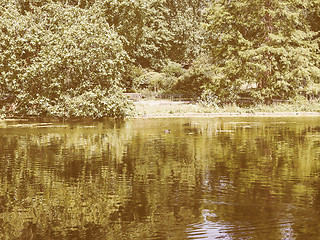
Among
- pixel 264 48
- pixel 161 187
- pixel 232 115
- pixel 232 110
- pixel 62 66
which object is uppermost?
pixel 264 48

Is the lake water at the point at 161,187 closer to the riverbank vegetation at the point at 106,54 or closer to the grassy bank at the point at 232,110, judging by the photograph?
the riverbank vegetation at the point at 106,54

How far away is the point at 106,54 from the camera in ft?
85.8

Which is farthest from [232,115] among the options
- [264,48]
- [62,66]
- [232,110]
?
[62,66]

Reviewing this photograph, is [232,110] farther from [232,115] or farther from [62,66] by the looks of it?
[62,66]

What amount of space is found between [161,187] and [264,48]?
22.3 m

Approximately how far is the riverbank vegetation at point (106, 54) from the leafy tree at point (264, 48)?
7 centimetres

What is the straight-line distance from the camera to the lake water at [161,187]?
636 cm

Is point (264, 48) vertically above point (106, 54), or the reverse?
point (264, 48)

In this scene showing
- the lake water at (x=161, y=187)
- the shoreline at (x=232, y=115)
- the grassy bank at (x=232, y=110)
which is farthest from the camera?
the grassy bank at (x=232, y=110)

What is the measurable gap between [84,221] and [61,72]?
20.3 meters

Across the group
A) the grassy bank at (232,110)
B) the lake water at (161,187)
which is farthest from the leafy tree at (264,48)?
the lake water at (161,187)

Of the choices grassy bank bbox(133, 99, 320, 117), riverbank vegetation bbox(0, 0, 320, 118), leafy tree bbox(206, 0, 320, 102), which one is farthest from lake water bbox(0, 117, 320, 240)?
leafy tree bbox(206, 0, 320, 102)

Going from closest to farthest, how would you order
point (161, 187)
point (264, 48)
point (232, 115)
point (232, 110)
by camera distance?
point (161, 187) < point (232, 115) < point (232, 110) < point (264, 48)

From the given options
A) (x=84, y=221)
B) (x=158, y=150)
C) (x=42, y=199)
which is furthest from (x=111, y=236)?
(x=158, y=150)
